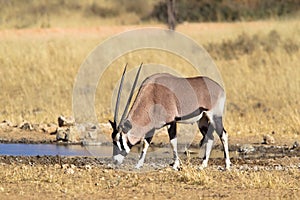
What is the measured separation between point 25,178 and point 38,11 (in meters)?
31.6

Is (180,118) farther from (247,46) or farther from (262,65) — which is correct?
(247,46)

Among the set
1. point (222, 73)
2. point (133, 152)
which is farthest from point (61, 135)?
point (222, 73)

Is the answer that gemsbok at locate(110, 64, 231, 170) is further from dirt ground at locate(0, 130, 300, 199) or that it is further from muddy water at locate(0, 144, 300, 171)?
muddy water at locate(0, 144, 300, 171)

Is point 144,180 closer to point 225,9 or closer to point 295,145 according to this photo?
point 295,145

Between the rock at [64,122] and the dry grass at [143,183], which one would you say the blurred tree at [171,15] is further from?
the dry grass at [143,183]

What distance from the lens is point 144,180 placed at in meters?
9.95

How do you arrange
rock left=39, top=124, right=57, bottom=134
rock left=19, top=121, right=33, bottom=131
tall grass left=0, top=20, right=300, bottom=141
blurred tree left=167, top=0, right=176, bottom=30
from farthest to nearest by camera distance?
blurred tree left=167, top=0, right=176, bottom=30 < tall grass left=0, top=20, right=300, bottom=141 < rock left=19, top=121, right=33, bottom=131 < rock left=39, top=124, right=57, bottom=134

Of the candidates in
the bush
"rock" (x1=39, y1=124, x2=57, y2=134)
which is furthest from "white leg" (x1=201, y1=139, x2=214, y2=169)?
the bush

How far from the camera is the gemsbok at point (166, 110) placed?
35.1ft

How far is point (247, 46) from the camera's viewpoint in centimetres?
2512

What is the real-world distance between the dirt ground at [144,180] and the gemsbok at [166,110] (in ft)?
1.16

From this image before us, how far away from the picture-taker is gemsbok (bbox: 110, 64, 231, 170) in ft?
35.1

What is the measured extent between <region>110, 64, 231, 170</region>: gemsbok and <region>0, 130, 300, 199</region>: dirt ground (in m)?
0.35

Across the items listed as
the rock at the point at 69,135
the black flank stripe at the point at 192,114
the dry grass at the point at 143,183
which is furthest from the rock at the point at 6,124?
the black flank stripe at the point at 192,114
